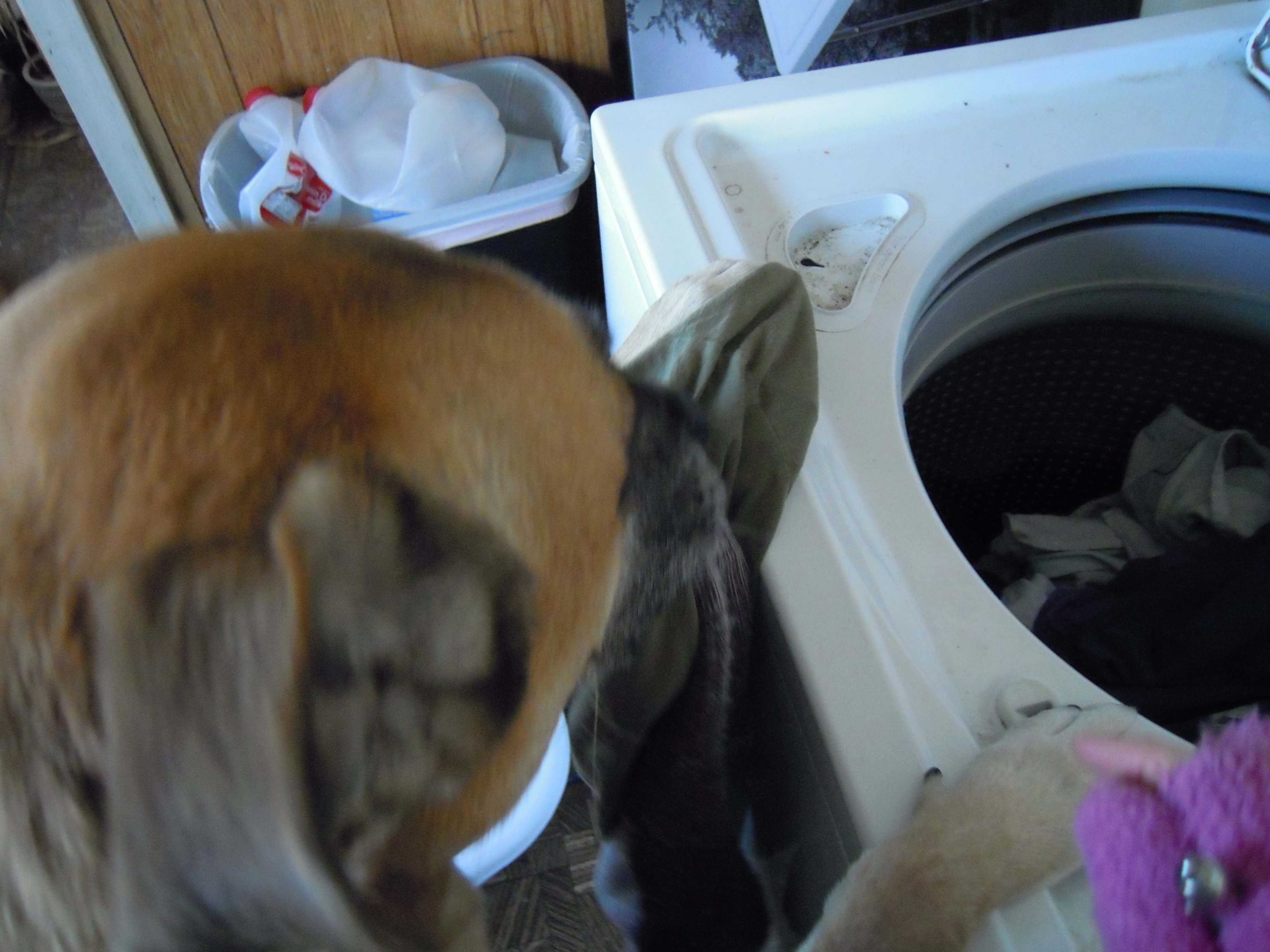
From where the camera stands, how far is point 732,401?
1.94ft

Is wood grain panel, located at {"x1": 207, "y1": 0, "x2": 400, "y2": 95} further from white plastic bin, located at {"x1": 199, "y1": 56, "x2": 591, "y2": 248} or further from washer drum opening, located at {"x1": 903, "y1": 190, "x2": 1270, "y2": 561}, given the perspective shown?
washer drum opening, located at {"x1": 903, "y1": 190, "x2": 1270, "y2": 561}

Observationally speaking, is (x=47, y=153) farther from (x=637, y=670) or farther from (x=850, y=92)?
(x=637, y=670)

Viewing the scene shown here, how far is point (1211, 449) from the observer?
84 centimetres

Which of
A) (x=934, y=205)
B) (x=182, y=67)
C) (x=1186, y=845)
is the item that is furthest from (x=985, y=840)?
Answer: (x=182, y=67)

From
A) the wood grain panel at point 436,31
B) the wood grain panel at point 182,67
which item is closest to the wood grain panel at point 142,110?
the wood grain panel at point 182,67

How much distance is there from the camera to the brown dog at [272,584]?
285 mm

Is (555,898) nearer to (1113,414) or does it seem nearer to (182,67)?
(1113,414)

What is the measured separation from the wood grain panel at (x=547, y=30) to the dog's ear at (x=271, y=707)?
1294 mm

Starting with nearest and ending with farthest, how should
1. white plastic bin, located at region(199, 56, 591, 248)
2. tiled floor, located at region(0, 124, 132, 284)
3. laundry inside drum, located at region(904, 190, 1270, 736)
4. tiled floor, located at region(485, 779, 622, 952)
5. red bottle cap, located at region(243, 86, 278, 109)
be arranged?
laundry inside drum, located at region(904, 190, 1270, 736) < tiled floor, located at region(485, 779, 622, 952) < white plastic bin, located at region(199, 56, 591, 248) < red bottle cap, located at region(243, 86, 278, 109) < tiled floor, located at region(0, 124, 132, 284)

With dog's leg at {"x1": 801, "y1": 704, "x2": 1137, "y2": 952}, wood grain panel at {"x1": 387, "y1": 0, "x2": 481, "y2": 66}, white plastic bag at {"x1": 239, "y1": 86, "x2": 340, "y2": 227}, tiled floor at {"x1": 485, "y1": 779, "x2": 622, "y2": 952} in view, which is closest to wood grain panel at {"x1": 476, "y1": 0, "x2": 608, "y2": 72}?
wood grain panel at {"x1": 387, "y1": 0, "x2": 481, "y2": 66}

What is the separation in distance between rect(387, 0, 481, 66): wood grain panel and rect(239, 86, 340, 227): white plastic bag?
0.71 ft

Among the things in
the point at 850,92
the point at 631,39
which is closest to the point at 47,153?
the point at 631,39

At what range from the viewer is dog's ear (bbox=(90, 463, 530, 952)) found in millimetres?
281

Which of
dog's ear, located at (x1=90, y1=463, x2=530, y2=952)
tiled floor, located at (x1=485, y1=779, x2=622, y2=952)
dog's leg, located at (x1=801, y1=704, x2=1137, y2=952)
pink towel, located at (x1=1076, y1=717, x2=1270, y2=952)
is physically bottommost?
tiled floor, located at (x1=485, y1=779, x2=622, y2=952)
